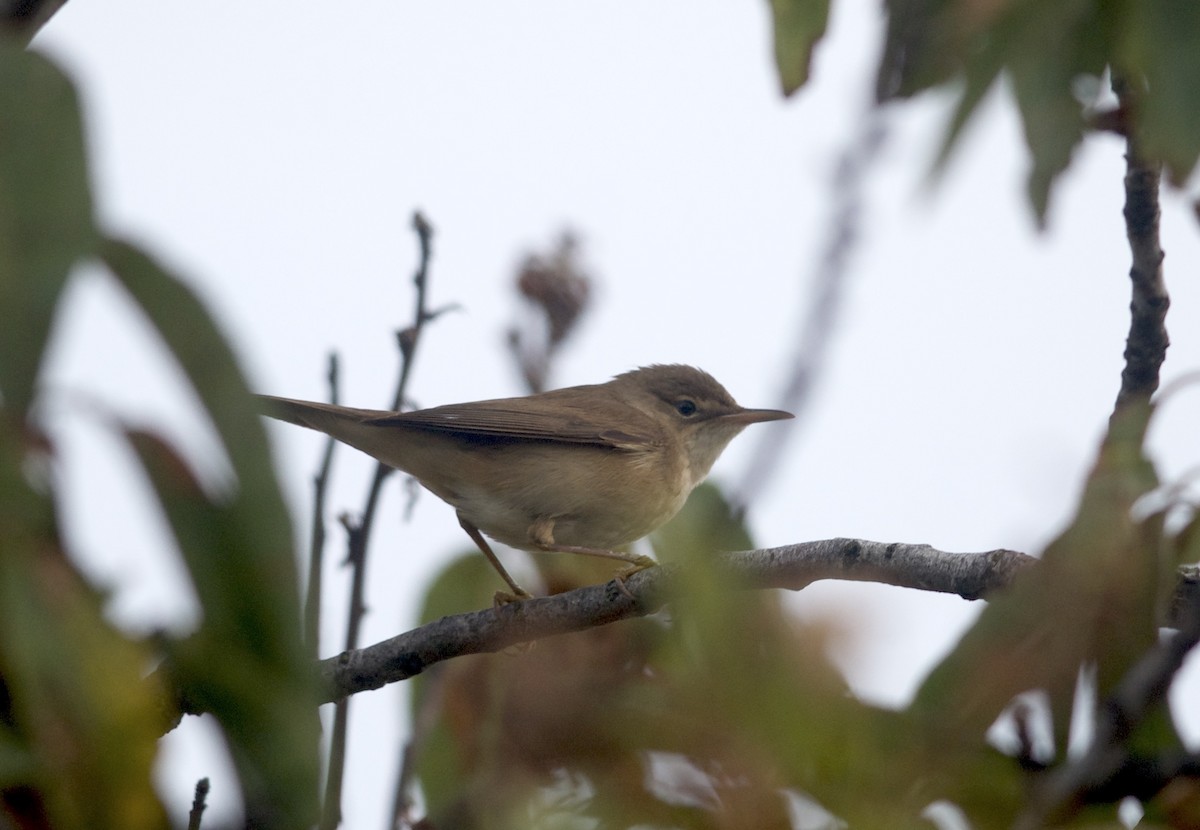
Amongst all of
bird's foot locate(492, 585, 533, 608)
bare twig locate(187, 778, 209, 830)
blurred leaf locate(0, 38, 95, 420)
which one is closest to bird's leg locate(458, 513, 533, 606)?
bird's foot locate(492, 585, 533, 608)

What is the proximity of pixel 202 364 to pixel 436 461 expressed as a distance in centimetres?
402

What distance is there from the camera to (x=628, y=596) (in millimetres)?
3188

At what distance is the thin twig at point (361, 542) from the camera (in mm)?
2461

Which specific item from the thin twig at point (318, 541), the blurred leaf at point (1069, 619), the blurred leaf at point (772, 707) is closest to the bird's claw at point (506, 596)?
the thin twig at point (318, 541)

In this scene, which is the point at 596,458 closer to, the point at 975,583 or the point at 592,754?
the point at 975,583

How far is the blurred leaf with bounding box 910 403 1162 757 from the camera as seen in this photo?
1.57 meters

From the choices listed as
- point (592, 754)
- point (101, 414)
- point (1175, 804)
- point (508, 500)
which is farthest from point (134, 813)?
point (508, 500)

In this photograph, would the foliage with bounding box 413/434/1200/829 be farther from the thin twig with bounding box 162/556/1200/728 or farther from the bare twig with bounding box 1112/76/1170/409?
the bare twig with bounding box 1112/76/1170/409

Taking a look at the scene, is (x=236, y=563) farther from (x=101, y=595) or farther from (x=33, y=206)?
(x=33, y=206)

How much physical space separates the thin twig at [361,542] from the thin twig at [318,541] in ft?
0.51

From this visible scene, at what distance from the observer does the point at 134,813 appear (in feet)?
4.21

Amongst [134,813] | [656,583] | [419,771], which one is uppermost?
[134,813]

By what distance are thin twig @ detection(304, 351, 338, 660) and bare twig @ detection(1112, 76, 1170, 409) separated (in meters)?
2.11

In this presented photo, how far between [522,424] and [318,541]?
8.35 ft
